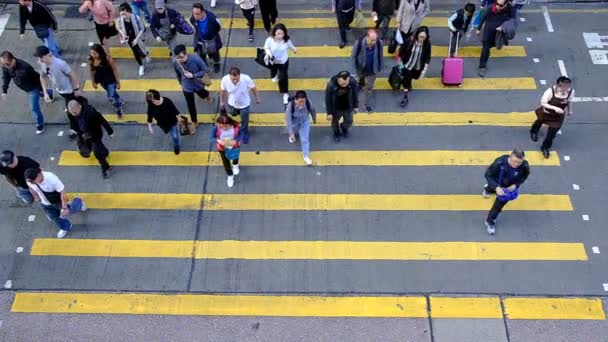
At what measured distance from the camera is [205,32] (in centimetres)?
1154

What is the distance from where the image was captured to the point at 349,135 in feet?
37.9

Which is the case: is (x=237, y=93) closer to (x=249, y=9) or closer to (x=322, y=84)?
(x=322, y=84)

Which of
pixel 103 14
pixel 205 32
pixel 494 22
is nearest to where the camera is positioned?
pixel 205 32

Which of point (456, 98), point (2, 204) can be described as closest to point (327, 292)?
point (456, 98)

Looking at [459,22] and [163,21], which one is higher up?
[163,21]

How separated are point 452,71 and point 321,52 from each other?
2781mm

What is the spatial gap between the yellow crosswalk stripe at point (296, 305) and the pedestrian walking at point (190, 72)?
364 centimetres

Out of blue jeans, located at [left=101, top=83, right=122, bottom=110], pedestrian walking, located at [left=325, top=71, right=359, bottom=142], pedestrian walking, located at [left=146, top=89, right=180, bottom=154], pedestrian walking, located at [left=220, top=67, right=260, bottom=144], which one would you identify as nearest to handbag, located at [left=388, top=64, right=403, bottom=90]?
pedestrian walking, located at [left=325, top=71, right=359, bottom=142]

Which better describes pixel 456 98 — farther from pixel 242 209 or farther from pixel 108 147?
pixel 108 147

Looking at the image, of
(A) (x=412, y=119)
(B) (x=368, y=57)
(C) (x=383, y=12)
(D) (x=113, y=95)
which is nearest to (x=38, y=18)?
(D) (x=113, y=95)

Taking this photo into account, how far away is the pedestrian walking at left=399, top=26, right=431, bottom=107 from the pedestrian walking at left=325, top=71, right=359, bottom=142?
1.40 meters

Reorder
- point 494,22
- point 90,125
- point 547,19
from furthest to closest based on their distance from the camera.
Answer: point 547,19
point 494,22
point 90,125

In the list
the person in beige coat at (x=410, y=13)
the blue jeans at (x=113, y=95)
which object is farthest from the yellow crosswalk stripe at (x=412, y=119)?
the person in beige coat at (x=410, y=13)

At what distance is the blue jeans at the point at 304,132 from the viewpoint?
10.5 metres
